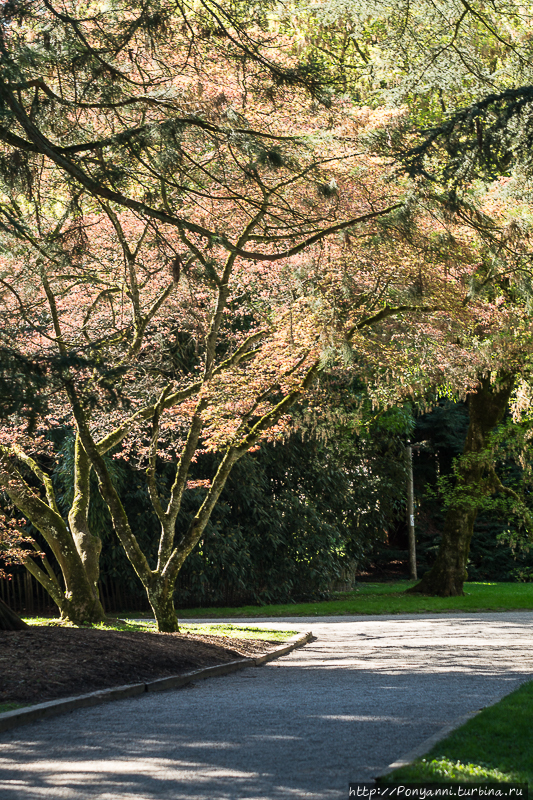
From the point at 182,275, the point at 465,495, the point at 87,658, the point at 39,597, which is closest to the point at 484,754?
the point at 87,658

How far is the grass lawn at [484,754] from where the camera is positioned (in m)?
4.36

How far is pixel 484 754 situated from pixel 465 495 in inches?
675

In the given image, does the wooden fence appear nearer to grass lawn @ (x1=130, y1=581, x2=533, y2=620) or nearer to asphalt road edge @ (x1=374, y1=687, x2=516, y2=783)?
grass lawn @ (x1=130, y1=581, x2=533, y2=620)

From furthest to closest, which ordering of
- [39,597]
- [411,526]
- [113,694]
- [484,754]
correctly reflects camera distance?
[411,526]
[39,597]
[113,694]
[484,754]

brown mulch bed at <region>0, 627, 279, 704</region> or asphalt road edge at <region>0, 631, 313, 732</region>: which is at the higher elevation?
brown mulch bed at <region>0, 627, 279, 704</region>

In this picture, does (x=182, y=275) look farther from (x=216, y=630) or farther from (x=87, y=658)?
(x=216, y=630)

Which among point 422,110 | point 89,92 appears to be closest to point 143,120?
point 89,92

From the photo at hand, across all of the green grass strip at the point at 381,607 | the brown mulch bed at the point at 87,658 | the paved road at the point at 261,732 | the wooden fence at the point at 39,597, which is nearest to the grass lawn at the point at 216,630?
the brown mulch bed at the point at 87,658

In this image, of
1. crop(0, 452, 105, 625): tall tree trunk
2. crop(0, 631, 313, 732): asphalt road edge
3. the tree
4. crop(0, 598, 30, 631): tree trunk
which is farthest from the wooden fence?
crop(0, 598, 30, 631): tree trunk

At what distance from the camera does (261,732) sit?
239 inches

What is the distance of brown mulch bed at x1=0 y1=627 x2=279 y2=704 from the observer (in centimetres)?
784

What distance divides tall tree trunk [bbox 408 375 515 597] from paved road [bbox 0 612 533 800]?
36.5 feet

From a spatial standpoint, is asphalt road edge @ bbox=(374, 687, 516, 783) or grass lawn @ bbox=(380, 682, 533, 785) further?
asphalt road edge @ bbox=(374, 687, 516, 783)

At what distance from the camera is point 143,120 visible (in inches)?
332
